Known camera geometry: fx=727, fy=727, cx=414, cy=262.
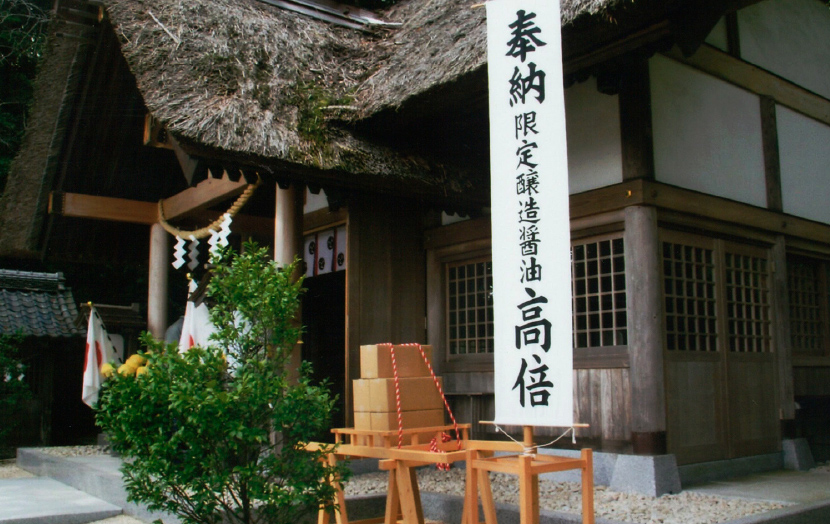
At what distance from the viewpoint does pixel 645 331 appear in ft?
17.1

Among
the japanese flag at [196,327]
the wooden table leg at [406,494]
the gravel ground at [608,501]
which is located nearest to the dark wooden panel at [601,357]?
the gravel ground at [608,501]

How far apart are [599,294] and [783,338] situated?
2.11m

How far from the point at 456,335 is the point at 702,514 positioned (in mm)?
2920

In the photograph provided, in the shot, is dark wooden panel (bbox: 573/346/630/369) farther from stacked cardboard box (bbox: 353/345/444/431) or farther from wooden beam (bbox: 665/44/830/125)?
wooden beam (bbox: 665/44/830/125)

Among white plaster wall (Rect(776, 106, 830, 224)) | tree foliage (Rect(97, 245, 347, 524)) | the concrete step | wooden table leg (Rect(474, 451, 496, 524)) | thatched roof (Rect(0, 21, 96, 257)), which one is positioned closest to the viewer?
tree foliage (Rect(97, 245, 347, 524))

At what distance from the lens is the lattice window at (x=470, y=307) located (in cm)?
659

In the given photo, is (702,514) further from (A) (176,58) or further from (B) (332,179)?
(A) (176,58)

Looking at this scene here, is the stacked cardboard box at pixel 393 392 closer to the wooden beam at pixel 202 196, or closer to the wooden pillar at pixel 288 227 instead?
the wooden pillar at pixel 288 227

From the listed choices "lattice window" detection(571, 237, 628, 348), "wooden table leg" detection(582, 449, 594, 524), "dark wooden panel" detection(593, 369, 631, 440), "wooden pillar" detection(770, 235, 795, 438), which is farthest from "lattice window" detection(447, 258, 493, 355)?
"wooden table leg" detection(582, 449, 594, 524)

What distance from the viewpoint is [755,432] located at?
20.2 feet

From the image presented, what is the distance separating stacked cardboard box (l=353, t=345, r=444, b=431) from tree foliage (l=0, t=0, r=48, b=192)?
1195 cm

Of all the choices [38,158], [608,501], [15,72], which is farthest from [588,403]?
[15,72]

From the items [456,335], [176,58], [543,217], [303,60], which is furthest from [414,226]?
[543,217]

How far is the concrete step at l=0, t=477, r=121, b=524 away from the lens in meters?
5.27
